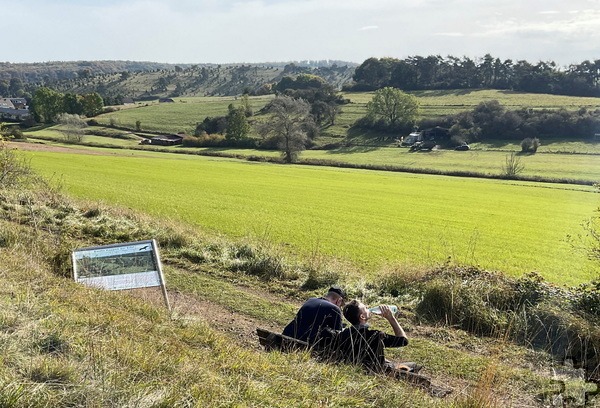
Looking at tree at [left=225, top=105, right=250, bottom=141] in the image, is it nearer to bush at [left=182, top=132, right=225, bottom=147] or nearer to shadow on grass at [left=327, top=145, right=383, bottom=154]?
bush at [left=182, top=132, right=225, bottom=147]

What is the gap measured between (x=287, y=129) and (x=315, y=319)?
7077 centimetres

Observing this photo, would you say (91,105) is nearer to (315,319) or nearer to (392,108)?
(392,108)

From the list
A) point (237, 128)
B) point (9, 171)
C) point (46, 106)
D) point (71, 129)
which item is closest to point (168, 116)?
point (46, 106)

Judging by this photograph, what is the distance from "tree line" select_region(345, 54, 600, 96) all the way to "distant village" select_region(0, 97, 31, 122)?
8817 centimetres

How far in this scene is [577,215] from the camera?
A: 1233 inches

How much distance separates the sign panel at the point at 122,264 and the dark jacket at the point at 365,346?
157 inches

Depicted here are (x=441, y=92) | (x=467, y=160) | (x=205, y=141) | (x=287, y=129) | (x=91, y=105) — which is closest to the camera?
(x=467, y=160)

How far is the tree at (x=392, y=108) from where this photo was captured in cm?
10275

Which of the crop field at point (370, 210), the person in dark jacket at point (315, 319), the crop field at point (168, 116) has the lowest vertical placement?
the crop field at point (370, 210)

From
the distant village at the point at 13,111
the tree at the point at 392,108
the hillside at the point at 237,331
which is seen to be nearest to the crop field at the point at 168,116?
the distant village at the point at 13,111

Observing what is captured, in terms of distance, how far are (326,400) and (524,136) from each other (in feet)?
311

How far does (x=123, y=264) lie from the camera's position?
888cm

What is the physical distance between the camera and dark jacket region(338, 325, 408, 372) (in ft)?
19.5

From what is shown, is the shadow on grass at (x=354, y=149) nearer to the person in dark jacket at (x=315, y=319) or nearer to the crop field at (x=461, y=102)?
the crop field at (x=461, y=102)
